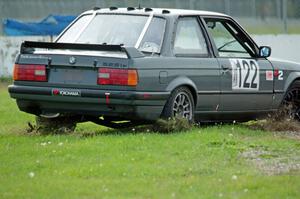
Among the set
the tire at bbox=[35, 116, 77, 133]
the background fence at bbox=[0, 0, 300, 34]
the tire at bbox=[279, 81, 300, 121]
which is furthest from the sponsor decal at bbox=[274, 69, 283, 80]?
the background fence at bbox=[0, 0, 300, 34]

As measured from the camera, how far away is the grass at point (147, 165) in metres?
7.59

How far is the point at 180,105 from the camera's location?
36.0 ft

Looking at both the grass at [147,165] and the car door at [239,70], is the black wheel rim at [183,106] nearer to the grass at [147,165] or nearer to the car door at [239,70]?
the grass at [147,165]

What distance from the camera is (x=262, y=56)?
40.4ft

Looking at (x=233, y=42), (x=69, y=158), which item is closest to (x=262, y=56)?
(x=233, y=42)

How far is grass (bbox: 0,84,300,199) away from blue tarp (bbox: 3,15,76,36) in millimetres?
15207

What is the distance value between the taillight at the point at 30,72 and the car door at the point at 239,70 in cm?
230

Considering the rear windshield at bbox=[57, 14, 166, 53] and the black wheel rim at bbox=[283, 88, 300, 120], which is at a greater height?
the rear windshield at bbox=[57, 14, 166, 53]

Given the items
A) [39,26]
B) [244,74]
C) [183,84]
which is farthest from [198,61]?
[39,26]

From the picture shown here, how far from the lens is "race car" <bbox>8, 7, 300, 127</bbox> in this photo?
10.4 metres

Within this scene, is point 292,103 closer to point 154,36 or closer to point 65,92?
point 154,36

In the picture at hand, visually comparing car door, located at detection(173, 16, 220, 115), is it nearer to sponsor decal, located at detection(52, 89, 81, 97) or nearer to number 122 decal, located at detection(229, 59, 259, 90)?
number 122 decal, located at detection(229, 59, 259, 90)

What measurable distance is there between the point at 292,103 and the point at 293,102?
0.09 ft

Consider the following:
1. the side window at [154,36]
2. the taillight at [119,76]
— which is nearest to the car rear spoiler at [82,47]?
the taillight at [119,76]
